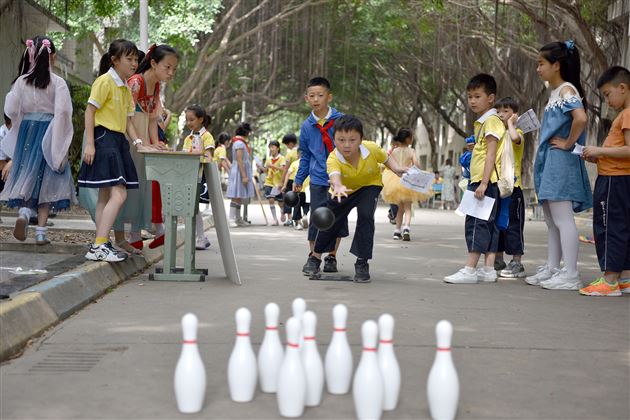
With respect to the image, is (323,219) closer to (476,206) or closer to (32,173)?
(476,206)

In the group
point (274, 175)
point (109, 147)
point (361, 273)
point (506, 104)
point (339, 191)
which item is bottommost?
point (361, 273)

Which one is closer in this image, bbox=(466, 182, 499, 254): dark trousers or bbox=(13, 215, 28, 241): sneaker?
bbox=(466, 182, 499, 254): dark trousers

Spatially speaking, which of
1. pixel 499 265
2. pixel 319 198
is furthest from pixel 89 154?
pixel 499 265

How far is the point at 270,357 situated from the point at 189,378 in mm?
389

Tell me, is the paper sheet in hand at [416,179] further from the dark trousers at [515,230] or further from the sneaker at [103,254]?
the sneaker at [103,254]

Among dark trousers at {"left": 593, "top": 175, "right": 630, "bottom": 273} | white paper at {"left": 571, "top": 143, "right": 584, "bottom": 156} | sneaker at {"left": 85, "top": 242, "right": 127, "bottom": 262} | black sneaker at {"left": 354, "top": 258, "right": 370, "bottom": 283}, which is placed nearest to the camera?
dark trousers at {"left": 593, "top": 175, "right": 630, "bottom": 273}

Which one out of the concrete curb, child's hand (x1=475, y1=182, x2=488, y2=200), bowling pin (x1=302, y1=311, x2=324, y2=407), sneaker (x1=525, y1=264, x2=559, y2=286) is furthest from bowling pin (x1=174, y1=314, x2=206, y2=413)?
sneaker (x1=525, y1=264, x2=559, y2=286)

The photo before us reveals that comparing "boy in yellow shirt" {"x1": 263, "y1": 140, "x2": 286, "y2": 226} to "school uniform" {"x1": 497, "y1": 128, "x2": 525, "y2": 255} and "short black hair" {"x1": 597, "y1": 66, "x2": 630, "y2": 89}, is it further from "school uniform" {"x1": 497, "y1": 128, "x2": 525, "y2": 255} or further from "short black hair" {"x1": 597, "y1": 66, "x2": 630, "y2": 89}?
"short black hair" {"x1": 597, "y1": 66, "x2": 630, "y2": 89}

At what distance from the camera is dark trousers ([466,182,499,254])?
24.1ft

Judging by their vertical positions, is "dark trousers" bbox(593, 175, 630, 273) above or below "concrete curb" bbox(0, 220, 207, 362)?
above

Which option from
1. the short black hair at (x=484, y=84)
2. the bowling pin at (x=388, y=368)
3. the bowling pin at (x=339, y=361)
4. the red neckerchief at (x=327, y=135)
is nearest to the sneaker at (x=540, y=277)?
the short black hair at (x=484, y=84)

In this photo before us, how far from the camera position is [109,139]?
6926 mm

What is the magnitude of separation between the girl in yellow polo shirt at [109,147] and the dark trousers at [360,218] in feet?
5.42

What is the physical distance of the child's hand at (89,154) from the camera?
676cm
